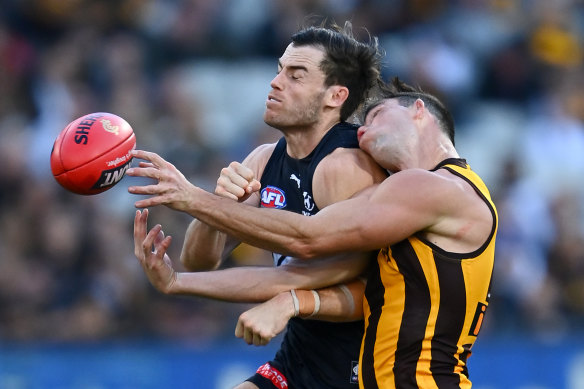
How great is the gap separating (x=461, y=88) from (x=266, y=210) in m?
7.39

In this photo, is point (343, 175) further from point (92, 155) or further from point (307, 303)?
point (92, 155)

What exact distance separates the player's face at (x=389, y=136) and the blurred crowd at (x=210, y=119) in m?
4.64

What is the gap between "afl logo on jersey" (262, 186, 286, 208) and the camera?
570 centimetres

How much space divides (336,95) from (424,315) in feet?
4.86

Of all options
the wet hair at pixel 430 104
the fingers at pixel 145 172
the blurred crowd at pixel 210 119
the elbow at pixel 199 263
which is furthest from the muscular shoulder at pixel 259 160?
the blurred crowd at pixel 210 119

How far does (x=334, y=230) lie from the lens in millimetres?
5008

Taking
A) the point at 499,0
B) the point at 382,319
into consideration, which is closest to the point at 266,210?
the point at 382,319

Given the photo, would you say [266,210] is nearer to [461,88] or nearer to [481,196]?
[481,196]

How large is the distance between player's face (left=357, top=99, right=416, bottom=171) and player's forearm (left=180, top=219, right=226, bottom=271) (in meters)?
1.04

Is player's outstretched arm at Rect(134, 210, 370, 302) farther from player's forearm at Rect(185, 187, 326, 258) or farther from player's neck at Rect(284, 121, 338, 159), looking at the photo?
player's neck at Rect(284, 121, 338, 159)

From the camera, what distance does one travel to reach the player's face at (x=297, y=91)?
5.68 meters

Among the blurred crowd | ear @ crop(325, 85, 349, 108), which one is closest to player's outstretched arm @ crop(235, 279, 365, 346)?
ear @ crop(325, 85, 349, 108)

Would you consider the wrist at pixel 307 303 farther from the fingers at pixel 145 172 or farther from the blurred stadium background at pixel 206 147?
the blurred stadium background at pixel 206 147

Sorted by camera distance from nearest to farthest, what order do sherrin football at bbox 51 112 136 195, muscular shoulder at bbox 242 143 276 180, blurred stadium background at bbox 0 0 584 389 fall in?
sherrin football at bbox 51 112 136 195 < muscular shoulder at bbox 242 143 276 180 < blurred stadium background at bbox 0 0 584 389
